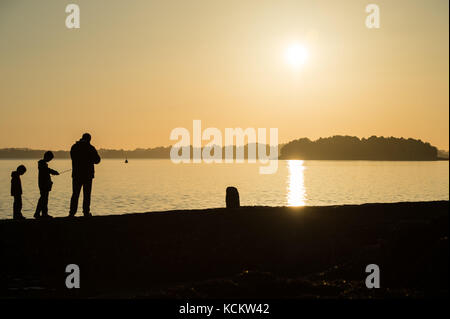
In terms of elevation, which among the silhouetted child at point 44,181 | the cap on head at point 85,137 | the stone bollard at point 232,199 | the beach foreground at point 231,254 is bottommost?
the beach foreground at point 231,254

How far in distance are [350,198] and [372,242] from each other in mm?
68067

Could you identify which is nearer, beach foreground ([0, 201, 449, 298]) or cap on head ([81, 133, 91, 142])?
beach foreground ([0, 201, 449, 298])

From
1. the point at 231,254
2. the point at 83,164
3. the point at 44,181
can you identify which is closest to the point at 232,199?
the point at 231,254

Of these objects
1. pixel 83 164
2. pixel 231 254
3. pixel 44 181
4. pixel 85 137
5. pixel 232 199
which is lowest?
pixel 231 254

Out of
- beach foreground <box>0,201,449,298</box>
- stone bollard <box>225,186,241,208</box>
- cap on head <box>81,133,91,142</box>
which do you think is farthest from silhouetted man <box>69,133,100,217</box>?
stone bollard <box>225,186,241,208</box>

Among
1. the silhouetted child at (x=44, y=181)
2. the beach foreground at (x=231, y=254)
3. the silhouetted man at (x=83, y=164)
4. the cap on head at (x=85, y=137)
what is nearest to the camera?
the beach foreground at (x=231, y=254)

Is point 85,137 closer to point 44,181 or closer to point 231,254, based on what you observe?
point 44,181

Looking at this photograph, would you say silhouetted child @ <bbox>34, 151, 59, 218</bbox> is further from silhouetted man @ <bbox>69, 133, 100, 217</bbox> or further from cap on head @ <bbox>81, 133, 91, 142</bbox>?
cap on head @ <bbox>81, 133, 91, 142</bbox>

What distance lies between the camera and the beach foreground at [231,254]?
12.5m

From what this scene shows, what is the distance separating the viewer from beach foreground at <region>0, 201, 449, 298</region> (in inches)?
492

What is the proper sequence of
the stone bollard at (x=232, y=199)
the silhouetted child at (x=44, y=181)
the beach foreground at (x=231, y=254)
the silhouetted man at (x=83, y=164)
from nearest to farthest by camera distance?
the beach foreground at (x=231, y=254) → the silhouetted man at (x=83, y=164) → the silhouetted child at (x=44, y=181) → the stone bollard at (x=232, y=199)

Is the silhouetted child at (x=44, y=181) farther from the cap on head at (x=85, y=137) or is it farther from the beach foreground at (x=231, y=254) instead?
the cap on head at (x=85, y=137)

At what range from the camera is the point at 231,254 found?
16.6 m

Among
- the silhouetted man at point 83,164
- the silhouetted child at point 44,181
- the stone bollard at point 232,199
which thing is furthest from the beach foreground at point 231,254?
the stone bollard at point 232,199
